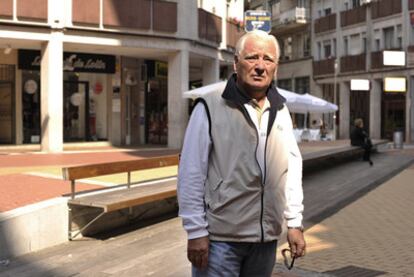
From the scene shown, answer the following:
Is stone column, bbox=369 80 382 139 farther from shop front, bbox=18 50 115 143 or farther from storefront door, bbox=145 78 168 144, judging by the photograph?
shop front, bbox=18 50 115 143

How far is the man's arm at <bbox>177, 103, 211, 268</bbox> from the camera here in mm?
2887

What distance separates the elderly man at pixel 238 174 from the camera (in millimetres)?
2934

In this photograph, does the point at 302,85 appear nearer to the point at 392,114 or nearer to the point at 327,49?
the point at 327,49

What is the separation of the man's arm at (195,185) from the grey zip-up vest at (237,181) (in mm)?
40

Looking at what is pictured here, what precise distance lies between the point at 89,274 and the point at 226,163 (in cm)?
375

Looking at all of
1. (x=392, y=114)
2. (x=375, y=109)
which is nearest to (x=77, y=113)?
(x=375, y=109)

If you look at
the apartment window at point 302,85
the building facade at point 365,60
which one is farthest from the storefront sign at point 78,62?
the apartment window at point 302,85

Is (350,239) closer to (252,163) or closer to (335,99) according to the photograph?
(252,163)

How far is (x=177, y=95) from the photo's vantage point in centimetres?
2305

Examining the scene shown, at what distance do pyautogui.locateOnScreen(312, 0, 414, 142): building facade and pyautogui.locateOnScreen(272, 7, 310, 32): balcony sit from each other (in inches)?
29.6

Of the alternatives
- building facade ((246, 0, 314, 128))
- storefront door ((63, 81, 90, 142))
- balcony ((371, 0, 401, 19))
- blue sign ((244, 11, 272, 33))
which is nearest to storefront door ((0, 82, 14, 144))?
storefront door ((63, 81, 90, 142))

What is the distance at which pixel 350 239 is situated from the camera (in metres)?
7.74

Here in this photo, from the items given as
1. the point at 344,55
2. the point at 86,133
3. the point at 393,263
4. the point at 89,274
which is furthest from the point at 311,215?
the point at 344,55

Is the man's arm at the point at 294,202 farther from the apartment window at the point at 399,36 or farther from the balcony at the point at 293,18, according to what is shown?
the balcony at the point at 293,18
